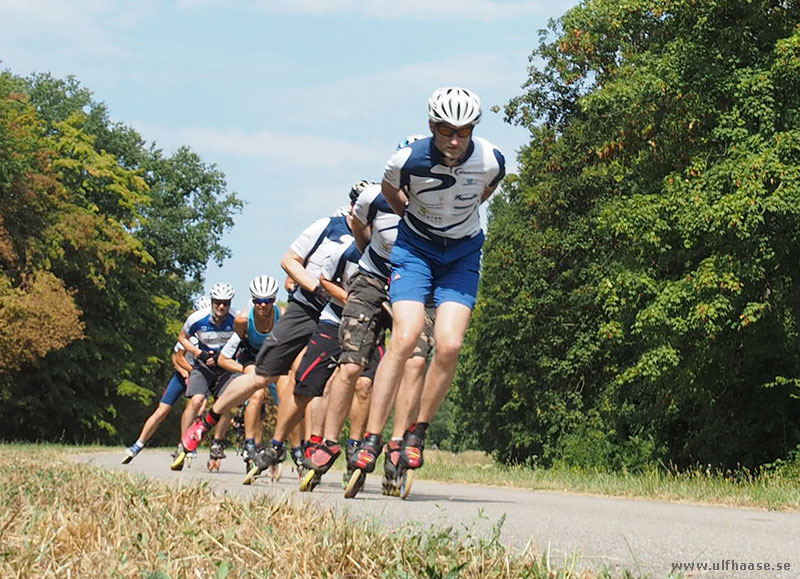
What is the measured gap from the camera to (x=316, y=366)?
9.77 m

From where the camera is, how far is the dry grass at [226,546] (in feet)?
→ 11.8

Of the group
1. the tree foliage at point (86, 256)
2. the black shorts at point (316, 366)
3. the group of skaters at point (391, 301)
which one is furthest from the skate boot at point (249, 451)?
the tree foliage at point (86, 256)

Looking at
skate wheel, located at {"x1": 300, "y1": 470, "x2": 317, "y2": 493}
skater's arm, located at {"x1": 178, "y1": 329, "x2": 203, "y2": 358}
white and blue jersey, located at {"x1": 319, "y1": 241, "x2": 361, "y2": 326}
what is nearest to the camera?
skate wheel, located at {"x1": 300, "y1": 470, "x2": 317, "y2": 493}

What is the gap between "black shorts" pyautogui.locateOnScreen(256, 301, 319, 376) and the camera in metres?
10.7

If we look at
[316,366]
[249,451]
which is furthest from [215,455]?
[316,366]

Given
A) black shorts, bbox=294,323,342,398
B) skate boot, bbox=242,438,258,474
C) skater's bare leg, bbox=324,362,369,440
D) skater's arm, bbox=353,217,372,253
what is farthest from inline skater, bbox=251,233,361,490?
skater's bare leg, bbox=324,362,369,440

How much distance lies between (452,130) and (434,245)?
0.79 metres

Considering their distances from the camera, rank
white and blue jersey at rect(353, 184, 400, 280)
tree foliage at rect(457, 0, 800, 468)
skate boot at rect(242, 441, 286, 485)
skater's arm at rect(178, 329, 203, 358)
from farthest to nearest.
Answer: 1. tree foliage at rect(457, 0, 800, 468)
2. skater's arm at rect(178, 329, 203, 358)
3. skate boot at rect(242, 441, 286, 485)
4. white and blue jersey at rect(353, 184, 400, 280)

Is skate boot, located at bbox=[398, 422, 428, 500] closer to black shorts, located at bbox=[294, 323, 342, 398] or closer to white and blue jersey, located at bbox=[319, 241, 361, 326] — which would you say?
black shorts, located at bbox=[294, 323, 342, 398]

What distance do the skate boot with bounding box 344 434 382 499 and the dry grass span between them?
1.79m

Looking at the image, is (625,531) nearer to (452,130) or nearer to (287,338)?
(452,130)

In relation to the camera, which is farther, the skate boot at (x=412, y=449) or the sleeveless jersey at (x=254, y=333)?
the sleeveless jersey at (x=254, y=333)

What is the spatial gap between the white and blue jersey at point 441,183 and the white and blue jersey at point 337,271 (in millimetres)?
2663

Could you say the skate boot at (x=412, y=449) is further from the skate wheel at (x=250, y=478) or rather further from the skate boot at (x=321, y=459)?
the skate wheel at (x=250, y=478)
